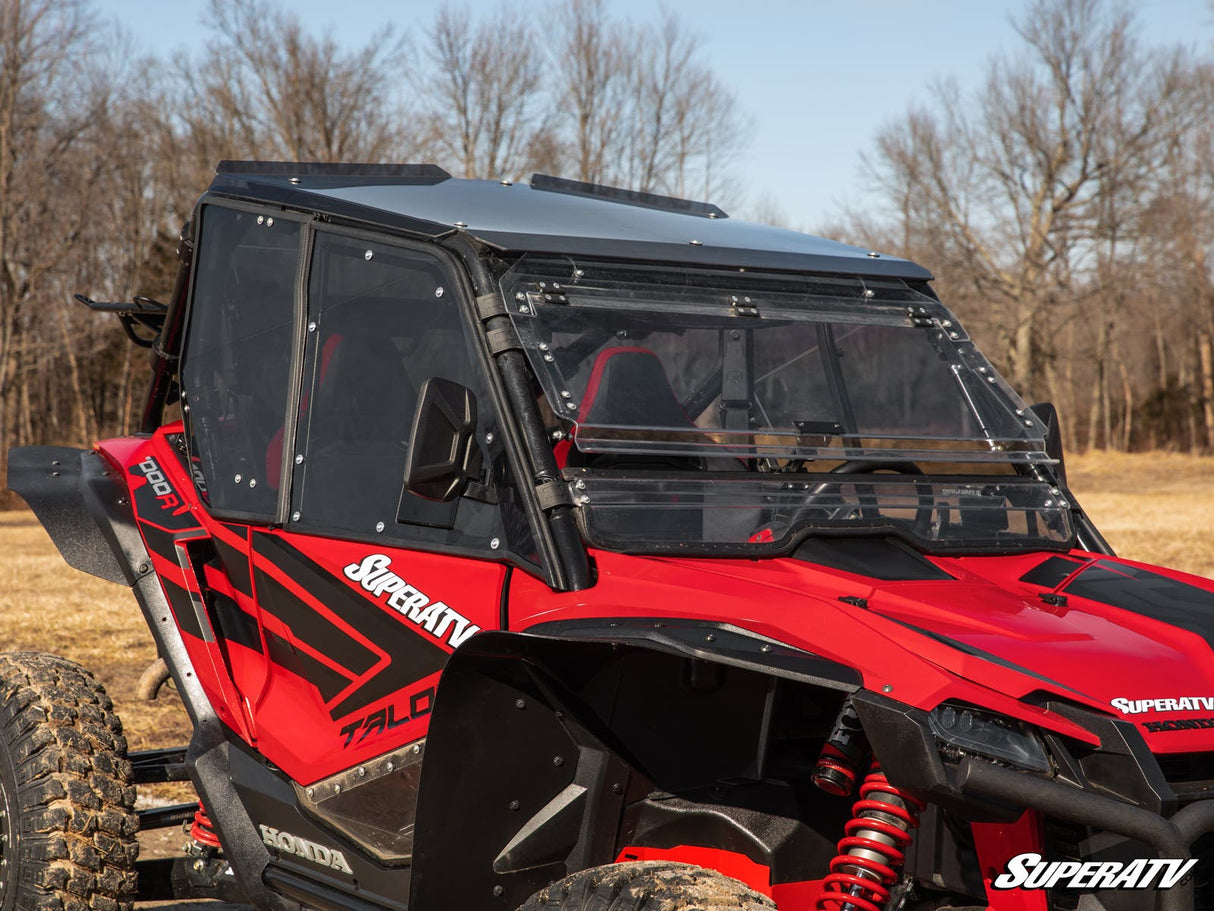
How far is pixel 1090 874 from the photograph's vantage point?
2326mm

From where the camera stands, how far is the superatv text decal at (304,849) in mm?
A: 3312

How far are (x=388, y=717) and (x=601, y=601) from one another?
76 centimetres

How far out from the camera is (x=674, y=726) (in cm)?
296

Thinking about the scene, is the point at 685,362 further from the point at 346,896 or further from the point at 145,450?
the point at 145,450

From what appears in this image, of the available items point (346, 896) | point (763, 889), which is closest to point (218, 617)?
point (346, 896)

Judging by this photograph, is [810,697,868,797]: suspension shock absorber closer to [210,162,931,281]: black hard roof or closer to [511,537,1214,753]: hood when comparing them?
[511,537,1214,753]: hood

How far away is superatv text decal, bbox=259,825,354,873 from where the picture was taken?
10.9 ft

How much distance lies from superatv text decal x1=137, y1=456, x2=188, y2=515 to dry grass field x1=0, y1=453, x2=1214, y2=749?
11.2ft

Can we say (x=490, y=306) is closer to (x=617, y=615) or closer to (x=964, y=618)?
(x=617, y=615)

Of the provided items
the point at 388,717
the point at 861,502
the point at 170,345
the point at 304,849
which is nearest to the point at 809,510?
the point at 861,502

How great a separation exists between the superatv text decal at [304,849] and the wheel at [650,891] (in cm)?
89

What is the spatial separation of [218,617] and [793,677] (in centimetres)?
219

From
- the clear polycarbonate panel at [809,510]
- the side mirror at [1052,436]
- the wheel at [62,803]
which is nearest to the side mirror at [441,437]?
the clear polycarbonate panel at [809,510]

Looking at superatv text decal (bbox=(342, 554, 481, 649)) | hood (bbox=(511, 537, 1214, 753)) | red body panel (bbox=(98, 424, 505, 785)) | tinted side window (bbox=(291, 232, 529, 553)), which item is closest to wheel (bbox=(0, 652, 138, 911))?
red body panel (bbox=(98, 424, 505, 785))
